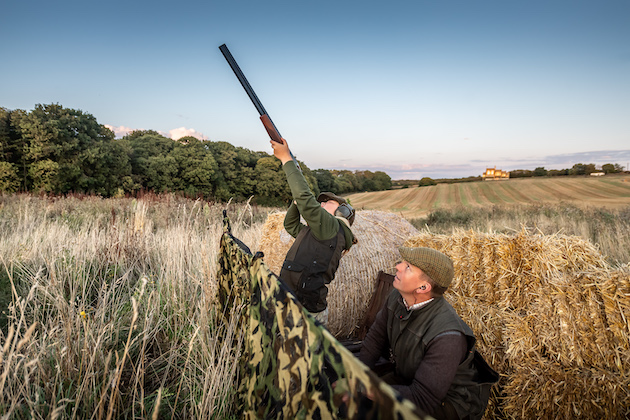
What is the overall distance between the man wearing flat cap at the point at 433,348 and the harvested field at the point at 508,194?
58.5 feet

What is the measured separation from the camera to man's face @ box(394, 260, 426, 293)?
2.23 meters

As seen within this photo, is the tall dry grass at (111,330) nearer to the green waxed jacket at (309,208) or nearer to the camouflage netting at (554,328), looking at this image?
the green waxed jacket at (309,208)

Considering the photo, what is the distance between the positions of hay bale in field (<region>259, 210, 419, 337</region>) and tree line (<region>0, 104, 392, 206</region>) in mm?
9227

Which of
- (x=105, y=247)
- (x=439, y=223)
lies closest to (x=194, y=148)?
(x=439, y=223)

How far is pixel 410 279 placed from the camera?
7.36ft

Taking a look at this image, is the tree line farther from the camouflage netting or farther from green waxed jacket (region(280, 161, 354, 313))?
the camouflage netting

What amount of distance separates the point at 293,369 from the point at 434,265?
4.13 feet

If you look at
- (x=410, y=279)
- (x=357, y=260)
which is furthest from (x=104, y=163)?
(x=410, y=279)

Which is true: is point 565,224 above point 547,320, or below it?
below

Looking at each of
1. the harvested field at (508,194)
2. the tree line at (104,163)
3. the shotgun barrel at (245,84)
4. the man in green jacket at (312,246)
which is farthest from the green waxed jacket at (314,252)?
the harvested field at (508,194)

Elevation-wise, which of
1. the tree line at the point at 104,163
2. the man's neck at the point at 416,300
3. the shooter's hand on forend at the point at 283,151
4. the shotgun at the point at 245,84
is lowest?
the man's neck at the point at 416,300

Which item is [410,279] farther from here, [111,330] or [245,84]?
[245,84]

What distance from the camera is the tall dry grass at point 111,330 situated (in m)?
2.01

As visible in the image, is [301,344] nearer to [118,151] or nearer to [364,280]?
[364,280]
